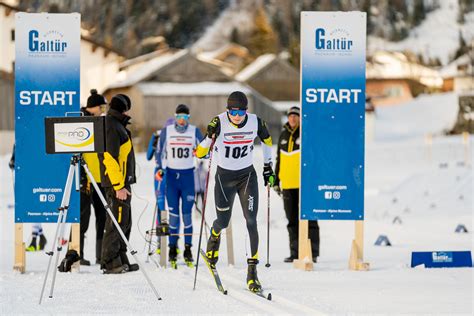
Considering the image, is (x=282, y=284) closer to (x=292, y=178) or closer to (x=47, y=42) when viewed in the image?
(x=292, y=178)

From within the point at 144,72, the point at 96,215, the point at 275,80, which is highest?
the point at 275,80

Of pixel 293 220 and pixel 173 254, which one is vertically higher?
pixel 293 220

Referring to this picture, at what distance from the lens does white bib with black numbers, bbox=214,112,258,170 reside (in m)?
8.80

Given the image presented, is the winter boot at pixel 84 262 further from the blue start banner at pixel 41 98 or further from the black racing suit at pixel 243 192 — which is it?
the black racing suit at pixel 243 192

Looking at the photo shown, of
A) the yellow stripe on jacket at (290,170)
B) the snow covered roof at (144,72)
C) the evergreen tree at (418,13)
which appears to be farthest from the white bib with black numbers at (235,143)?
the evergreen tree at (418,13)

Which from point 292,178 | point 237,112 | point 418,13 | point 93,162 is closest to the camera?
point 237,112

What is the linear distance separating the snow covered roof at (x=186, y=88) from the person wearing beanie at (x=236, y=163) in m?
45.2

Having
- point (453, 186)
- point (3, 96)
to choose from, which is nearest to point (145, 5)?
point (3, 96)

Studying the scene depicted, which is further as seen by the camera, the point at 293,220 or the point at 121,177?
the point at 293,220

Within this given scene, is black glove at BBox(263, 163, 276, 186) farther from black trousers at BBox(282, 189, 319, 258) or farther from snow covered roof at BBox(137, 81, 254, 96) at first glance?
snow covered roof at BBox(137, 81, 254, 96)

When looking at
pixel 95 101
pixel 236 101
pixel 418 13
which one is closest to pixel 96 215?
pixel 95 101

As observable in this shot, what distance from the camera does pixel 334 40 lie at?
33.7 ft

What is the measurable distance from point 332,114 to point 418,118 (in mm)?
71811

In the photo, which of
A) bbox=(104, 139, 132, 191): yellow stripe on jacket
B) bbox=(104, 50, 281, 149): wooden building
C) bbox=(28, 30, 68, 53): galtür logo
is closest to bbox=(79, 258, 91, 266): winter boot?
bbox=(104, 139, 132, 191): yellow stripe on jacket
